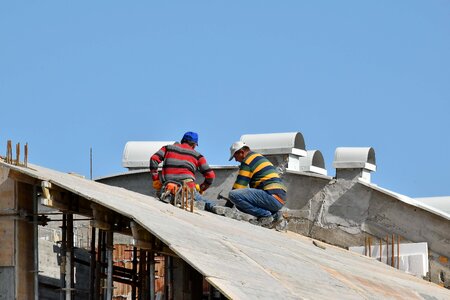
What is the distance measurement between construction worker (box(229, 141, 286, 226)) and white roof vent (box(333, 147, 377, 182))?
483 cm

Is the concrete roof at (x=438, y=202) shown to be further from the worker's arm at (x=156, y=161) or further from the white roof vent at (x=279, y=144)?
the worker's arm at (x=156, y=161)

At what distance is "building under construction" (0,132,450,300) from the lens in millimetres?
18672

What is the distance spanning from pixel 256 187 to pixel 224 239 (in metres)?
6.38

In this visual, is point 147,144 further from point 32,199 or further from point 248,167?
point 32,199

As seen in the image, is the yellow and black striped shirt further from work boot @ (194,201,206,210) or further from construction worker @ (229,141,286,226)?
work boot @ (194,201,206,210)

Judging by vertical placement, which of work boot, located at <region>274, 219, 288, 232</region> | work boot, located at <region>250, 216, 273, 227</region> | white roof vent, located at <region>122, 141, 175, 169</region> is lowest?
work boot, located at <region>274, 219, 288, 232</region>

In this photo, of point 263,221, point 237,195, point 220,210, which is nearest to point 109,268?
point 220,210

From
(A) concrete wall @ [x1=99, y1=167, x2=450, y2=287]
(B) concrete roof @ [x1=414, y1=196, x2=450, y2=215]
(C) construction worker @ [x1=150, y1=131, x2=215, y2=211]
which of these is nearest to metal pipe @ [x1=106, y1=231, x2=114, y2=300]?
(C) construction worker @ [x1=150, y1=131, x2=215, y2=211]

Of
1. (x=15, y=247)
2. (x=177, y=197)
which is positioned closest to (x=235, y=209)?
(x=177, y=197)

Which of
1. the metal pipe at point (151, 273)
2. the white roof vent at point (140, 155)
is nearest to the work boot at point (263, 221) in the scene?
the white roof vent at point (140, 155)

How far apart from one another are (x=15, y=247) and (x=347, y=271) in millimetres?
5567

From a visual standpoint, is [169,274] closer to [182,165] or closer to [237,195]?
[182,165]

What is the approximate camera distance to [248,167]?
1039 inches

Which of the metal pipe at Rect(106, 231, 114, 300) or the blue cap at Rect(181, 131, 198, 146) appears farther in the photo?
the blue cap at Rect(181, 131, 198, 146)
